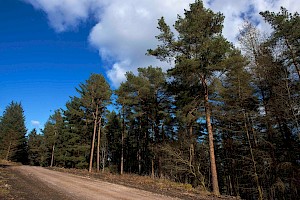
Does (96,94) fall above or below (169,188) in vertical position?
above

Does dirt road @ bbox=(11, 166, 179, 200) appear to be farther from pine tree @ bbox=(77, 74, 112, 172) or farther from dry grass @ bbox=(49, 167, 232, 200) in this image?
pine tree @ bbox=(77, 74, 112, 172)

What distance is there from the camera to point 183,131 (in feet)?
73.0

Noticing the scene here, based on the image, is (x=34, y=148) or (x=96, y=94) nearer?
(x=96, y=94)

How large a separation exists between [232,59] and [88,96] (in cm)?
2039

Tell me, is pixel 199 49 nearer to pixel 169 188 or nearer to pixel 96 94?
pixel 169 188

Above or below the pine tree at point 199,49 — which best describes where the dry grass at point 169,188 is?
below

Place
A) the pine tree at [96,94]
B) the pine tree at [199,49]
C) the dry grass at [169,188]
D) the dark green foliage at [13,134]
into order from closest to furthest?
the dry grass at [169,188] < the pine tree at [199,49] < the pine tree at [96,94] < the dark green foliage at [13,134]

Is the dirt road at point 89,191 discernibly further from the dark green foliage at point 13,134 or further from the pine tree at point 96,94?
the dark green foliage at point 13,134

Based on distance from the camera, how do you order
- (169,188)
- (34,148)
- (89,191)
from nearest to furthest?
1. (89,191)
2. (169,188)
3. (34,148)

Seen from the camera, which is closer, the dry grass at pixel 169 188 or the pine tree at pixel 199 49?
the dry grass at pixel 169 188

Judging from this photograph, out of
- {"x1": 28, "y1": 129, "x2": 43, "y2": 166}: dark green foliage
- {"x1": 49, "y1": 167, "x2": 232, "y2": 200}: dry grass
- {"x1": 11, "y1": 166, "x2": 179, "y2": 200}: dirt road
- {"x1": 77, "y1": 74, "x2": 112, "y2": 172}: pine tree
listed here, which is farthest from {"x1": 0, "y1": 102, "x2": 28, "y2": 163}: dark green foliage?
{"x1": 11, "y1": 166, "x2": 179, "y2": 200}: dirt road

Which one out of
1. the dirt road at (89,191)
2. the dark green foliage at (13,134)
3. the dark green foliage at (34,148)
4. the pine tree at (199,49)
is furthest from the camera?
the dark green foliage at (34,148)

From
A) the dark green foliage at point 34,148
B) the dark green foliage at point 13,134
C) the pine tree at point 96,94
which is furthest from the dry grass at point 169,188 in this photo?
the dark green foliage at point 34,148


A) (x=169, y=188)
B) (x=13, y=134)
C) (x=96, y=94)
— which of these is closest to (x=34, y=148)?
(x=13, y=134)
